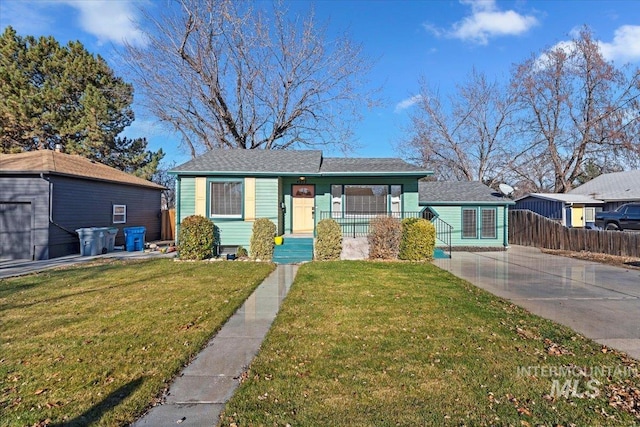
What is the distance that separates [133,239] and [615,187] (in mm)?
28869

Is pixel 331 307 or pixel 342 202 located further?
pixel 342 202

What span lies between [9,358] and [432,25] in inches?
677

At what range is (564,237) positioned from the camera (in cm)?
1310

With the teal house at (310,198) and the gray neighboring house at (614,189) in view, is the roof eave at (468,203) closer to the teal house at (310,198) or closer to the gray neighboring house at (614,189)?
the teal house at (310,198)

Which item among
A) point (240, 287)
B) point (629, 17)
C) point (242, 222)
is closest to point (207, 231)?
point (242, 222)

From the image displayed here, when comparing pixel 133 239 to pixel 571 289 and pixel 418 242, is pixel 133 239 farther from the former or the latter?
pixel 571 289

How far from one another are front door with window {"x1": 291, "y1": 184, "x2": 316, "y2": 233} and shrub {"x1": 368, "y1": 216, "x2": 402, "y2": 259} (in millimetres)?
3170

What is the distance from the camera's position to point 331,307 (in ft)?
17.4

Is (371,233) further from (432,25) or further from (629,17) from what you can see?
(629,17)

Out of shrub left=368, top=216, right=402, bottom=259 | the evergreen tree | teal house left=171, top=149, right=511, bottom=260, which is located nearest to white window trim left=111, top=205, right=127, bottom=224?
teal house left=171, top=149, right=511, bottom=260

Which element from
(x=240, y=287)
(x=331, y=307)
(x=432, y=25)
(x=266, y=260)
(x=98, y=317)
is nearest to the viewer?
(x=98, y=317)

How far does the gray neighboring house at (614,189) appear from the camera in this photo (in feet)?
64.2
